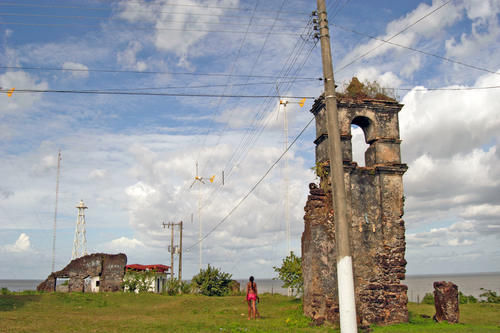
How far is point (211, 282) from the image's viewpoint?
116ft

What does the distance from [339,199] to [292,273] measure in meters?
22.0

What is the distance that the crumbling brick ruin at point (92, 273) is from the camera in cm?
3559

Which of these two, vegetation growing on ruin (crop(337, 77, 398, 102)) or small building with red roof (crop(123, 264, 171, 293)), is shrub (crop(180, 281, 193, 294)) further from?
vegetation growing on ruin (crop(337, 77, 398, 102))

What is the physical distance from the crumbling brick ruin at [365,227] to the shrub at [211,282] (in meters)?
19.8

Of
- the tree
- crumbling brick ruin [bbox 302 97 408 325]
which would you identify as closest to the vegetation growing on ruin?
crumbling brick ruin [bbox 302 97 408 325]

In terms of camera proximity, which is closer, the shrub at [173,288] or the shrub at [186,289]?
the shrub at [173,288]

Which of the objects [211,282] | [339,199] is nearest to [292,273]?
[211,282]

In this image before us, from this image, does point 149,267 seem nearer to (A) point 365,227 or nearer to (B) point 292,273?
(B) point 292,273

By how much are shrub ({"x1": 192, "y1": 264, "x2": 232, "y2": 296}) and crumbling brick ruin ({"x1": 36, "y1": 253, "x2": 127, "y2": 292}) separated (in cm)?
645

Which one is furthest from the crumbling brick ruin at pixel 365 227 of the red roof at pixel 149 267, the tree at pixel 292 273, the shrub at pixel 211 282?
the red roof at pixel 149 267

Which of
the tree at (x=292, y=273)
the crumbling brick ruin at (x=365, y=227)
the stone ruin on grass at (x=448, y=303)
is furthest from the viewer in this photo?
the tree at (x=292, y=273)

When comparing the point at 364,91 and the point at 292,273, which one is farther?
the point at 292,273

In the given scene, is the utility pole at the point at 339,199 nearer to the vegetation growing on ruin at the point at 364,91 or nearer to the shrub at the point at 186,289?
the vegetation growing on ruin at the point at 364,91

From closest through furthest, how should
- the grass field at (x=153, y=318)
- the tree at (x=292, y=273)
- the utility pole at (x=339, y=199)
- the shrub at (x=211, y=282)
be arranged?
the utility pole at (x=339, y=199), the grass field at (x=153, y=318), the tree at (x=292, y=273), the shrub at (x=211, y=282)
